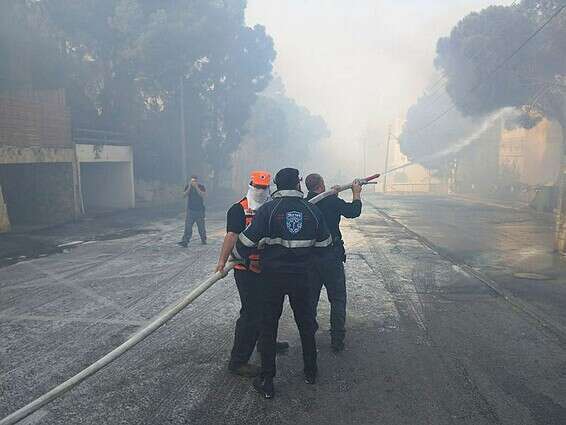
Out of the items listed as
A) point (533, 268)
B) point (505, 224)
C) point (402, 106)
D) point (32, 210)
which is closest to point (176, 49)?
point (32, 210)

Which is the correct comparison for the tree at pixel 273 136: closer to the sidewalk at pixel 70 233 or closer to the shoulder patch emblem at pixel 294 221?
the sidewalk at pixel 70 233

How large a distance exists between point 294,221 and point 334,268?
47.4 inches

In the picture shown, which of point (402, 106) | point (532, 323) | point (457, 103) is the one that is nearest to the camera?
point (532, 323)

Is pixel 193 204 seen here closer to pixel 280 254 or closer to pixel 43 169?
pixel 280 254

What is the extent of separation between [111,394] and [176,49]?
2232cm

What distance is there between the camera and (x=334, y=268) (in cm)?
472

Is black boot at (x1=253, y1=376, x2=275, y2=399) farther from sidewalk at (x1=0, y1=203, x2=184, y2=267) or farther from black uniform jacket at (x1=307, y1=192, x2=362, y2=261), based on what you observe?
sidewalk at (x1=0, y1=203, x2=184, y2=267)

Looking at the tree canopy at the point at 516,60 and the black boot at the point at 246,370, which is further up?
the tree canopy at the point at 516,60

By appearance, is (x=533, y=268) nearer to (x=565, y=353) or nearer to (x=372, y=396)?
(x=565, y=353)

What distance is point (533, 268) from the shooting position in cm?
857

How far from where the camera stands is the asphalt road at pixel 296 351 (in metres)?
3.48

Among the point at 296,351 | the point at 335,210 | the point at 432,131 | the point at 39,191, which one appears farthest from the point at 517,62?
the point at 296,351

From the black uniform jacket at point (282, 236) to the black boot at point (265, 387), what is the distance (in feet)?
2.99

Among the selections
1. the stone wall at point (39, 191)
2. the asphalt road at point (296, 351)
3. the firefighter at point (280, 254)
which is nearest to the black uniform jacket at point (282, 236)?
the firefighter at point (280, 254)
